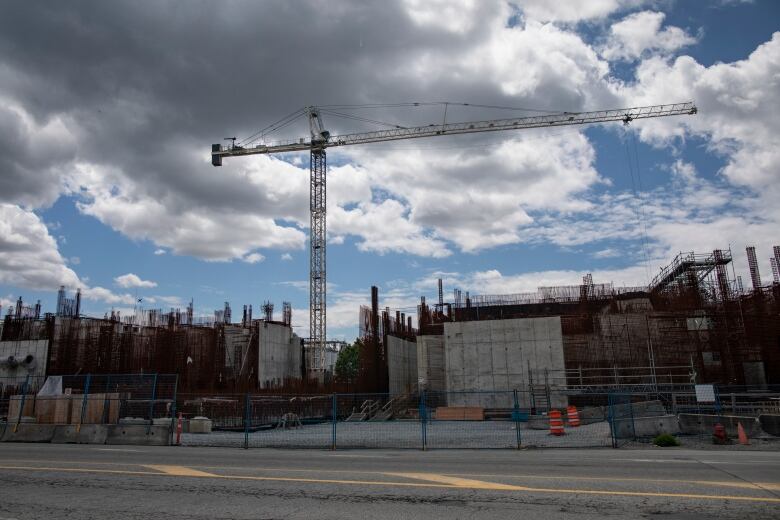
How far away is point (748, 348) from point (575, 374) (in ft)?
36.4

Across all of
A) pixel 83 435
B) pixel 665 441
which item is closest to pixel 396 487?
pixel 665 441

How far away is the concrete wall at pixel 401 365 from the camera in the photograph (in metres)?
44.8

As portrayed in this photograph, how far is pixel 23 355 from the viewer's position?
45.0 metres

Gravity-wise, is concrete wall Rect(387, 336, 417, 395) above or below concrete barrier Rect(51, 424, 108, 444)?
above

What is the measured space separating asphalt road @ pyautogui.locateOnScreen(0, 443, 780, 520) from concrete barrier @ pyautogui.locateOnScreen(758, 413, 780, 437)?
5.42m

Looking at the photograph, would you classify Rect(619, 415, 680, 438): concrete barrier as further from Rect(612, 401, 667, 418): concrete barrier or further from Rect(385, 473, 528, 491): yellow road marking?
Rect(385, 473, 528, 491): yellow road marking

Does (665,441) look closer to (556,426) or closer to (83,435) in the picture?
(556,426)

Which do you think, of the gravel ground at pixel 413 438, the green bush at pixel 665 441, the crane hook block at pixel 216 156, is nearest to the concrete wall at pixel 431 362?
the gravel ground at pixel 413 438

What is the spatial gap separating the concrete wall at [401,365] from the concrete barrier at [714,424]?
24.7m

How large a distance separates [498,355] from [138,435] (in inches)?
1024

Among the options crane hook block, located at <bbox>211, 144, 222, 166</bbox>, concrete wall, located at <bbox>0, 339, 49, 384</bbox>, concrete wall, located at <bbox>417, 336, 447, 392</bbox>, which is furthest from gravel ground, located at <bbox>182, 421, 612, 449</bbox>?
crane hook block, located at <bbox>211, 144, 222, 166</bbox>

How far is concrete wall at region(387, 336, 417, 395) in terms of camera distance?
4481cm

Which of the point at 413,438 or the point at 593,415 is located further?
the point at 593,415

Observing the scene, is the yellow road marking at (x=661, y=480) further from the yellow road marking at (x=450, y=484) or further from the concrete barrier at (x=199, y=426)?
the concrete barrier at (x=199, y=426)
